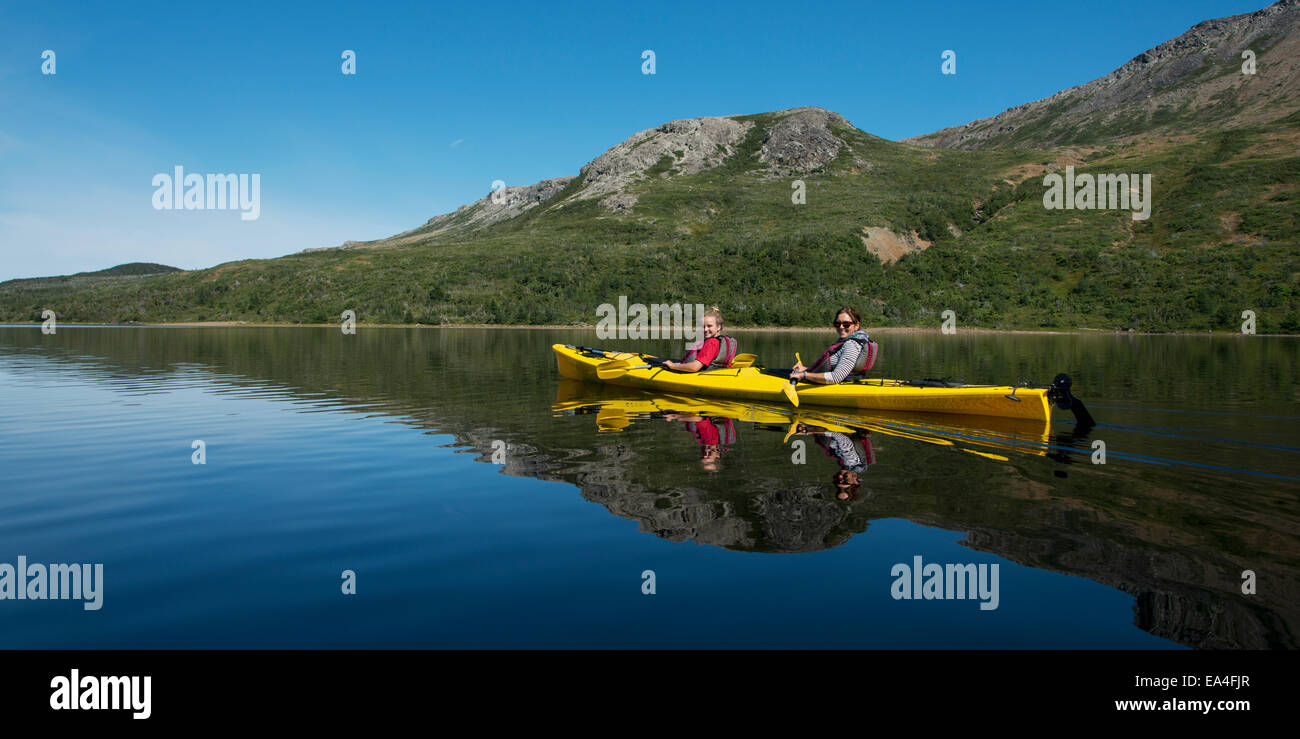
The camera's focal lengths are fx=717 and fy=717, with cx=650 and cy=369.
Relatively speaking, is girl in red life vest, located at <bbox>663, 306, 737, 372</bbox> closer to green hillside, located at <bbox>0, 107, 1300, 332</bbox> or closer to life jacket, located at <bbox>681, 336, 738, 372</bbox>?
life jacket, located at <bbox>681, 336, 738, 372</bbox>

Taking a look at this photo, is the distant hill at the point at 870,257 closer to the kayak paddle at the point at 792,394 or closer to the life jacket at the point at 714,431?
the kayak paddle at the point at 792,394

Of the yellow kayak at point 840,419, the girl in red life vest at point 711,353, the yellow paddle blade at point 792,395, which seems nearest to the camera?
the yellow kayak at point 840,419

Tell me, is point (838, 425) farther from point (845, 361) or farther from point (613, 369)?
point (613, 369)

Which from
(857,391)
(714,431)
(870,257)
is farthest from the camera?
(870,257)

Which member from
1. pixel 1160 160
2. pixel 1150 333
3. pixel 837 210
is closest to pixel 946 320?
pixel 1150 333

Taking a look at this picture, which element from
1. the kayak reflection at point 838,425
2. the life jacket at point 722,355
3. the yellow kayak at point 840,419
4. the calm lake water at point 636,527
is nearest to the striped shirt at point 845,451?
the kayak reflection at point 838,425

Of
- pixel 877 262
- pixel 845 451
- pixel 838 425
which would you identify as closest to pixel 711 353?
pixel 838 425

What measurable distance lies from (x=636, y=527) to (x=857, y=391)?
9.70 meters

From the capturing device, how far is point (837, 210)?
Answer: 384 feet

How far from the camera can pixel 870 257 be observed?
3644 inches

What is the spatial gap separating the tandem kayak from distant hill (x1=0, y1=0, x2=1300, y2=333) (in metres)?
56.5

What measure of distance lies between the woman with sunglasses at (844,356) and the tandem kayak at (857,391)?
0.23 metres

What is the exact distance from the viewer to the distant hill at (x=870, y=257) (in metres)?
68.8
